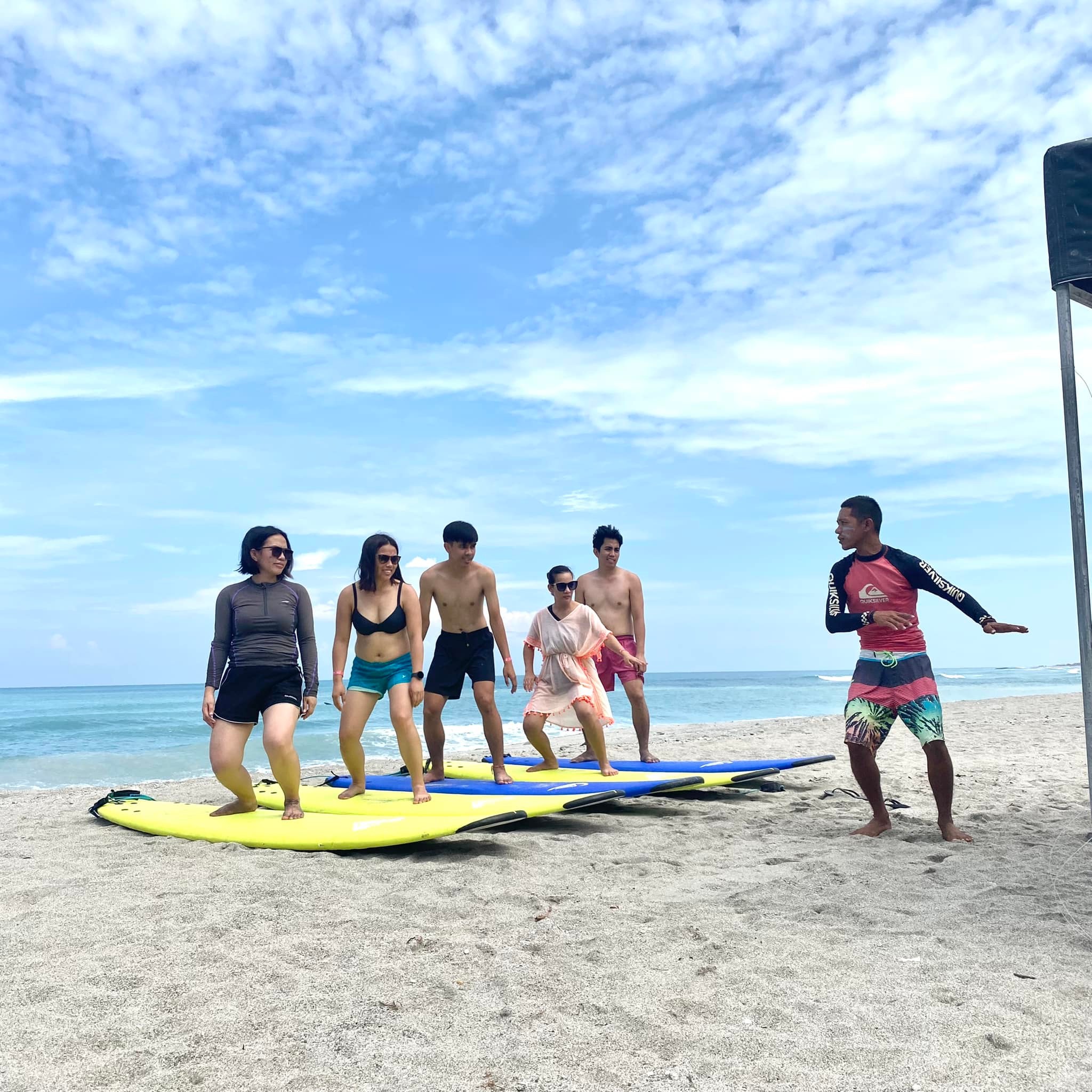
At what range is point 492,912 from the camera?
3889 mm

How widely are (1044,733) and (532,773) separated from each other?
8.47 meters

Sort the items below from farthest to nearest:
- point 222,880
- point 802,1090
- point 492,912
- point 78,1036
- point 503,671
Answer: point 503,671 → point 222,880 → point 492,912 → point 78,1036 → point 802,1090

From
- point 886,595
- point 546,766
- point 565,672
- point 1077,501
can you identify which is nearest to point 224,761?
point 565,672

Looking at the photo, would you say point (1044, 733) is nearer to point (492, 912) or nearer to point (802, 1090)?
point (492, 912)

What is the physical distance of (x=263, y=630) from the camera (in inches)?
224

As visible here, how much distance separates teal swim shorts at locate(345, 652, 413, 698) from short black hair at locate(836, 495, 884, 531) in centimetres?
307

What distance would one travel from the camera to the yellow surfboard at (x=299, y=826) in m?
5.08

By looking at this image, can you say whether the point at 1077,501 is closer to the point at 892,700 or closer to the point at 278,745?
the point at 892,700

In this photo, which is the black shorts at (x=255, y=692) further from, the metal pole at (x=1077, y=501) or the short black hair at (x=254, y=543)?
the metal pole at (x=1077, y=501)

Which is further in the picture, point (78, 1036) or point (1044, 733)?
point (1044, 733)

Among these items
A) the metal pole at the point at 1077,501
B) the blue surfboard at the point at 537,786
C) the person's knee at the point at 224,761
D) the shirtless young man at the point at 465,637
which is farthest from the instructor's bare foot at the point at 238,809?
the metal pole at the point at 1077,501

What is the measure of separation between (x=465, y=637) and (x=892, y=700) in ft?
10.4

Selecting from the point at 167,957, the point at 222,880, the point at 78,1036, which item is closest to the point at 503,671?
the point at 222,880

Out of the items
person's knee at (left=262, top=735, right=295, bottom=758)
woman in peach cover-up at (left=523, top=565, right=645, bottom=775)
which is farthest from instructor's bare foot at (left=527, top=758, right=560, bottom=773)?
person's knee at (left=262, top=735, right=295, bottom=758)
